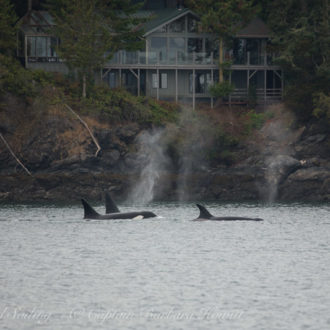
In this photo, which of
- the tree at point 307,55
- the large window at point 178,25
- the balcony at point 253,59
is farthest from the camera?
the balcony at point 253,59

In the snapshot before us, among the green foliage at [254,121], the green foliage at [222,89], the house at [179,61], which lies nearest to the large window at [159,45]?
the house at [179,61]

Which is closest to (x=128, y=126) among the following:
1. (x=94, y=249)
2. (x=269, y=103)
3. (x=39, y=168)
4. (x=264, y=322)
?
(x=39, y=168)

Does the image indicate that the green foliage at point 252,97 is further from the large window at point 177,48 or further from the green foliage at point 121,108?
the green foliage at point 121,108

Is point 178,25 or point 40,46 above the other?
point 178,25

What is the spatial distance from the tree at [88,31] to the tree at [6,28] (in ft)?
13.0

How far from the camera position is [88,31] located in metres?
81.8

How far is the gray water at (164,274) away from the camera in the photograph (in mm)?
28203

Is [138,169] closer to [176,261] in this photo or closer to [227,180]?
[227,180]

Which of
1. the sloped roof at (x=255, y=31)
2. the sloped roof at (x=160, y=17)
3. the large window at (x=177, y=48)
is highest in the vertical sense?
the sloped roof at (x=160, y=17)

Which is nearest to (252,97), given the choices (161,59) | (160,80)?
(160,80)

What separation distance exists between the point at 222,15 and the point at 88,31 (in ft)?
43.0

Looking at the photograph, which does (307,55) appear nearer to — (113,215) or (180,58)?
(180,58)

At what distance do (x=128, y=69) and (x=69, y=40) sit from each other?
9020 millimetres

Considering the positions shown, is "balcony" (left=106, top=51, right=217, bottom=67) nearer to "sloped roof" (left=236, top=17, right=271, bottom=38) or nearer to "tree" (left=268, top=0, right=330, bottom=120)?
"sloped roof" (left=236, top=17, right=271, bottom=38)
